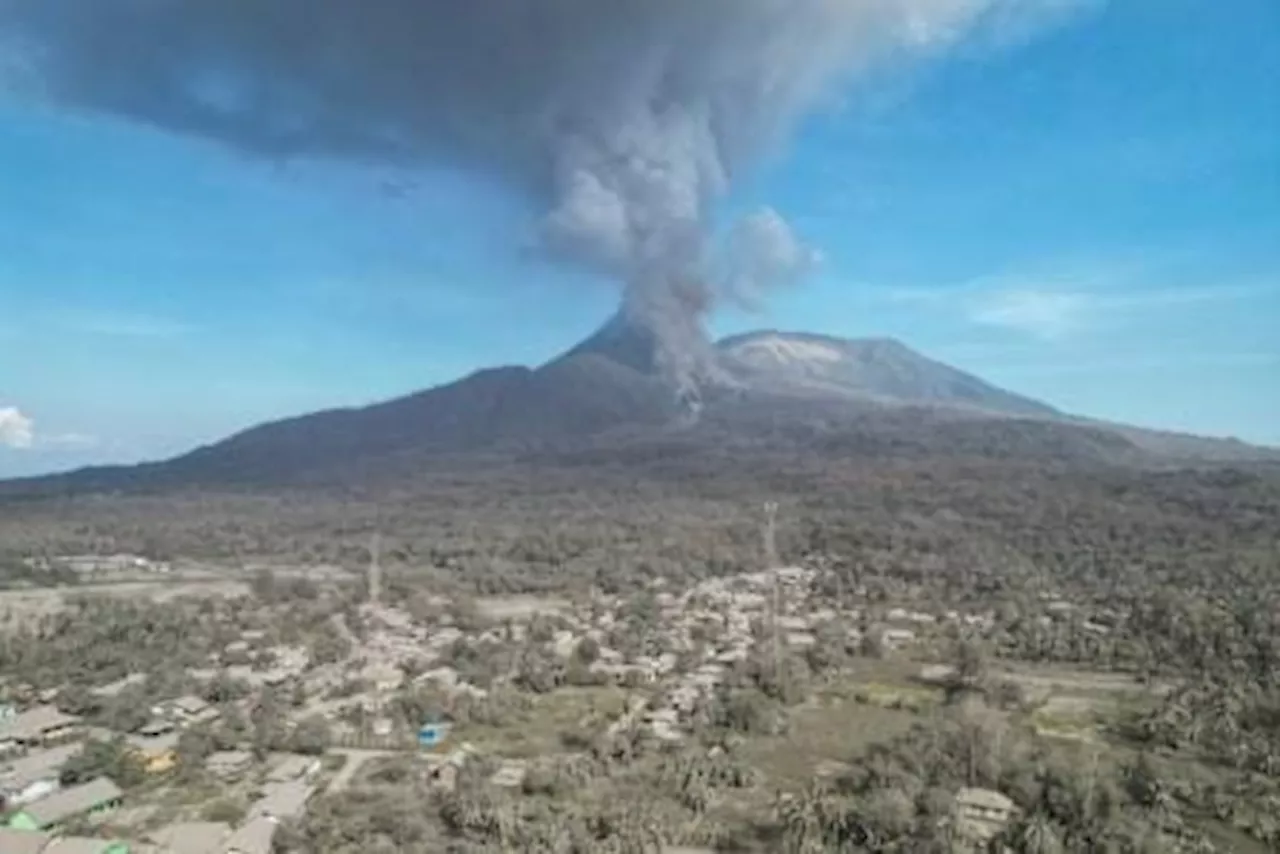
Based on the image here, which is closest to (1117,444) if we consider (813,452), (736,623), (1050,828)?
(813,452)

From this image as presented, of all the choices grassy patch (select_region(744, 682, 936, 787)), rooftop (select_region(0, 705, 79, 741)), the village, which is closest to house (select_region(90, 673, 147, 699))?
the village

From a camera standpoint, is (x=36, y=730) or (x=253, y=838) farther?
(x=36, y=730)

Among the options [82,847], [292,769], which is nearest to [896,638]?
[292,769]

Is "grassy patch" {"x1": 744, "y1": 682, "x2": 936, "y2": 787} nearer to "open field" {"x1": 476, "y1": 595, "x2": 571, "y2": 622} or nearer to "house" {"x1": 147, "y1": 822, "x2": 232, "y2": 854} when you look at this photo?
"house" {"x1": 147, "y1": 822, "x2": 232, "y2": 854}

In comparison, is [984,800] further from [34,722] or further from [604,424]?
[604,424]

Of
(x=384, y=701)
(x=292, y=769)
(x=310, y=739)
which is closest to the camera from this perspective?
(x=292, y=769)

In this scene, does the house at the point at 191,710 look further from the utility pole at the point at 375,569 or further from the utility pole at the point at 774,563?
the utility pole at the point at 375,569

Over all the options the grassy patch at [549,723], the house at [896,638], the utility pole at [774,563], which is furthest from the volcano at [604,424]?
the grassy patch at [549,723]
